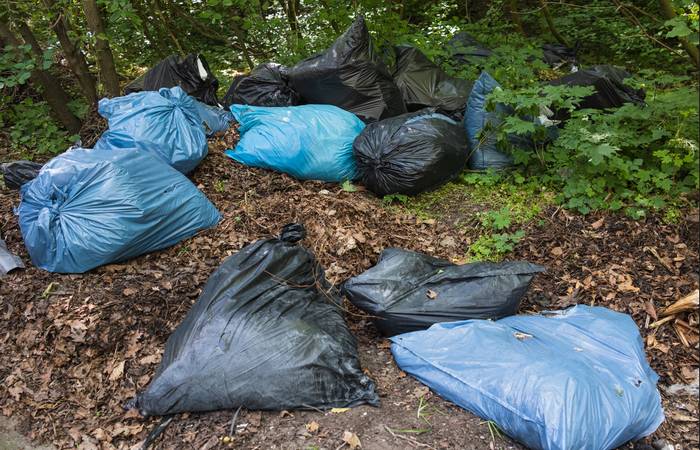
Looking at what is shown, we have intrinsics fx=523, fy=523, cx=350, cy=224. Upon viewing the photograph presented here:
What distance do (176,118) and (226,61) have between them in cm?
322

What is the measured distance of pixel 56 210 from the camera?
269 centimetres

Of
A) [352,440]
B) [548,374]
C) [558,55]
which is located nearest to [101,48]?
[352,440]

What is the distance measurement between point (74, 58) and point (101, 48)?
279 millimetres

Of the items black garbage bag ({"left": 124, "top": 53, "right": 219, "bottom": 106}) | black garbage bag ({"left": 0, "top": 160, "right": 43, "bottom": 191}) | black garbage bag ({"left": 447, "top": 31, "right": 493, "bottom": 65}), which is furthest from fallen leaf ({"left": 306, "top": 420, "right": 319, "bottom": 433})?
black garbage bag ({"left": 447, "top": 31, "right": 493, "bottom": 65})

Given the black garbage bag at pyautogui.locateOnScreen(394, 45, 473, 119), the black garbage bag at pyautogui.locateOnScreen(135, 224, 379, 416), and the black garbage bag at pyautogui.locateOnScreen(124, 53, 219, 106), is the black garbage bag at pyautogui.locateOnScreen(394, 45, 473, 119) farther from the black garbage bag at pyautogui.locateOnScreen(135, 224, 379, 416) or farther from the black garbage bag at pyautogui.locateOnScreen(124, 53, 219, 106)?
the black garbage bag at pyautogui.locateOnScreen(135, 224, 379, 416)

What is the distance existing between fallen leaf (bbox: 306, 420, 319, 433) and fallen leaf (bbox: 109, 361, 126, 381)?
0.94m

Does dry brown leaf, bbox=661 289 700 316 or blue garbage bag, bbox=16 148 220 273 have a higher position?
blue garbage bag, bbox=16 148 220 273

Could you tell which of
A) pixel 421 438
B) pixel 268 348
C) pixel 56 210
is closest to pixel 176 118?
pixel 56 210

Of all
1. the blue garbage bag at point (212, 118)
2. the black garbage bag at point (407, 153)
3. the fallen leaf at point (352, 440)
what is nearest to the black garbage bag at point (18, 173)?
the blue garbage bag at point (212, 118)

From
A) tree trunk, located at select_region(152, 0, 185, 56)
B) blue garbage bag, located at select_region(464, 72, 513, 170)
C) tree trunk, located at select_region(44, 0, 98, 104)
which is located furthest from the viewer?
tree trunk, located at select_region(152, 0, 185, 56)

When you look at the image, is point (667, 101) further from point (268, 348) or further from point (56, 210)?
point (56, 210)

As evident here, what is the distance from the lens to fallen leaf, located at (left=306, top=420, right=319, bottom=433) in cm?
194

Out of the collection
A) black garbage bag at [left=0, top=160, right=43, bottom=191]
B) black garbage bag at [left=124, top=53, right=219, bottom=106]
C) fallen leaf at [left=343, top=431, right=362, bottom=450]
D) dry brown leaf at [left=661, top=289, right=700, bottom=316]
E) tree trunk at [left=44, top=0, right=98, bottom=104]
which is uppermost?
tree trunk at [left=44, top=0, right=98, bottom=104]

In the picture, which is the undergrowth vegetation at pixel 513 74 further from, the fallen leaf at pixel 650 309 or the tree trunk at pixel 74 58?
the fallen leaf at pixel 650 309
